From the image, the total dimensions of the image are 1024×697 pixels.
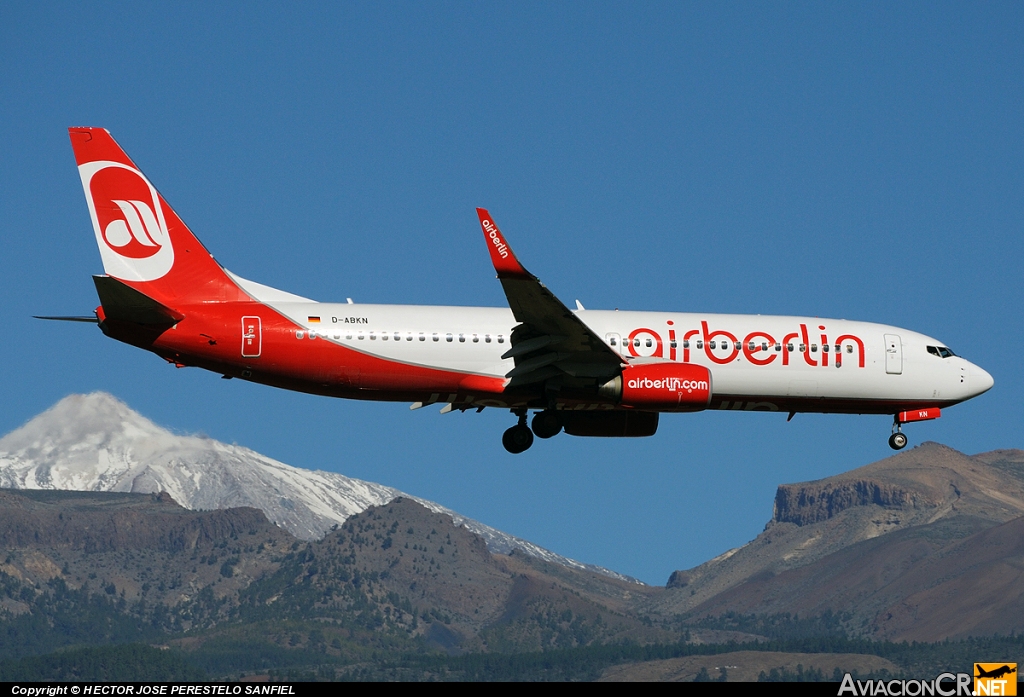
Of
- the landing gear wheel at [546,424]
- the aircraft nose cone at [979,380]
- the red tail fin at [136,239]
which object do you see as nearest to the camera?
the red tail fin at [136,239]

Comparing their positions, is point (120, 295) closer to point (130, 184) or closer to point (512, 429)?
point (130, 184)

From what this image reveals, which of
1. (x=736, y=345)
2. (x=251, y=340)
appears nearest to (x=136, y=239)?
(x=251, y=340)

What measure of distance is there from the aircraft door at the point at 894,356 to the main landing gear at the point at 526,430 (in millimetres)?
10858

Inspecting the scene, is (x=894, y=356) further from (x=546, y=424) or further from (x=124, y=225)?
(x=124, y=225)

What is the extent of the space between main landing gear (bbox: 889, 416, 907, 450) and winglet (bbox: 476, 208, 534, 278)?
49.0 ft

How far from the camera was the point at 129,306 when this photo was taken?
41.6 metres

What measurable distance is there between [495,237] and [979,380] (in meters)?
18.7

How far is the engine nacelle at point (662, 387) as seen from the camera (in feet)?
144

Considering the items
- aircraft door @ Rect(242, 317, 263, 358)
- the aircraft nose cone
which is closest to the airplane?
aircraft door @ Rect(242, 317, 263, 358)

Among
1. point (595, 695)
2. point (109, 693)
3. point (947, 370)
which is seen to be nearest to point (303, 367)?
point (109, 693)

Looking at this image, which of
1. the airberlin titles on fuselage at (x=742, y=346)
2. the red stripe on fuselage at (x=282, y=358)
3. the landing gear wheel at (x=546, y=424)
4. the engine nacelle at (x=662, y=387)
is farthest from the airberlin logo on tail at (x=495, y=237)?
the landing gear wheel at (x=546, y=424)

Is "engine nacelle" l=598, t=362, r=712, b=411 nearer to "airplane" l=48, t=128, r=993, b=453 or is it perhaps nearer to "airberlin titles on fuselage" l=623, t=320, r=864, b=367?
"airplane" l=48, t=128, r=993, b=453

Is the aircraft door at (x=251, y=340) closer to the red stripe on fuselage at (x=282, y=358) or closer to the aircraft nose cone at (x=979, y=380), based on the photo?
the red stripe on fuselage at (x=282, y=358)

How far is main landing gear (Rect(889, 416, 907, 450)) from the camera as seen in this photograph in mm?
48188
